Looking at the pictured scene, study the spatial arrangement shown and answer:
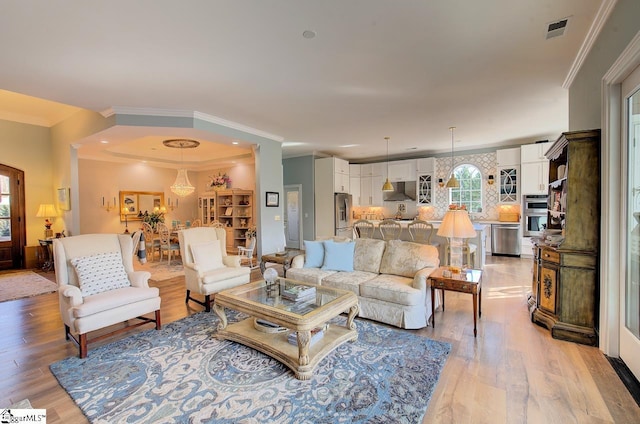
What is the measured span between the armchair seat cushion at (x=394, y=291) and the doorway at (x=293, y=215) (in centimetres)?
512

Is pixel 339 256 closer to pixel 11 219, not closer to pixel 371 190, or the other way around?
pixel 371 190

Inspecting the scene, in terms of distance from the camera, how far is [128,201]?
27.1 ft

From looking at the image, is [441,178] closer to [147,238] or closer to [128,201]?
[147,238]

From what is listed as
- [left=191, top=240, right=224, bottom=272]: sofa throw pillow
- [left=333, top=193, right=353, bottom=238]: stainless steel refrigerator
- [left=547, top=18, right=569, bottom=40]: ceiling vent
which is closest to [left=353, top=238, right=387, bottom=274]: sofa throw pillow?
[left=191, top=240, right=224, bottom=272]: sofa throw pillow

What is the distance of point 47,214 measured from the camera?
235 inches

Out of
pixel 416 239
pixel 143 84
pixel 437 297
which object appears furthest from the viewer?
pixel 416 239

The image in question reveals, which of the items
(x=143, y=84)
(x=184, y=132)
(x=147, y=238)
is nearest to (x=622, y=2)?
(x=143, y=84)

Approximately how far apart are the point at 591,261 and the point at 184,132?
215 inches

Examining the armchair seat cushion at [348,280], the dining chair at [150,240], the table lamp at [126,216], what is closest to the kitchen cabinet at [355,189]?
the armchair seat cushion at [348,280]

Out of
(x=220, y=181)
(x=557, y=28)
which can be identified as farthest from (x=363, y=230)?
(x=220, y=181)

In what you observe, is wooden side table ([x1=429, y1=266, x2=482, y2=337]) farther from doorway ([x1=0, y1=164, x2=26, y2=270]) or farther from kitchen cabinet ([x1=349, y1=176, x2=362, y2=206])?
doorway ([x1=0, y1=164, x2=26, y2=270])

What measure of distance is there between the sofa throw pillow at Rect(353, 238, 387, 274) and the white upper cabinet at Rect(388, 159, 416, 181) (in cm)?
493

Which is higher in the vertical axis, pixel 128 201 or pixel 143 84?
pixel 143 84

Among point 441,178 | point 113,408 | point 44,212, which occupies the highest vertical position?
point 441,178
